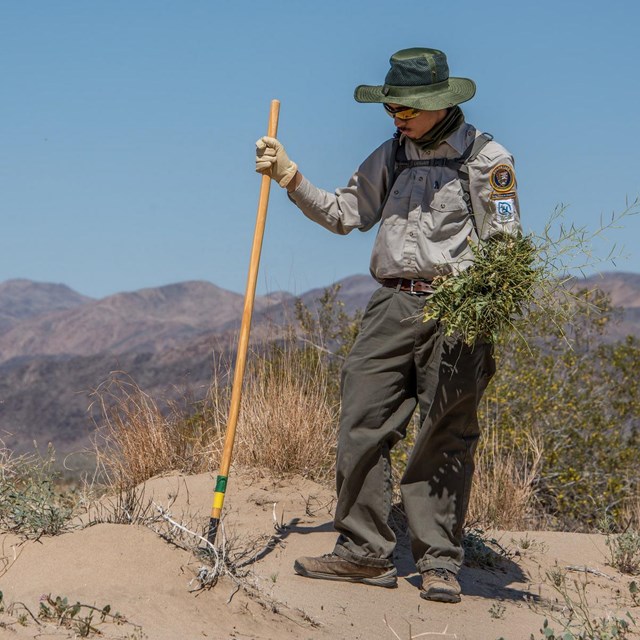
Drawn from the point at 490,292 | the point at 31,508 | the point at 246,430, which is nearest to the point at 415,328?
the point at 490,292

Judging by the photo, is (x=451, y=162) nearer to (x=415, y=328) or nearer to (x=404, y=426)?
(x=415, y=328)

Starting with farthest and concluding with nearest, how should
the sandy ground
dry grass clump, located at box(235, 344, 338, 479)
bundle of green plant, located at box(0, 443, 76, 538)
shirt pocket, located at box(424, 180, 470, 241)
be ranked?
Answer: 1. dry grass clump, located at box(235, 344, 338, 479)
2. shirt pocket, located at box(424, 180, 470, 241)
3. bundle of green plant, located at box(0, 443, 76, 538)
4. the sandy ground

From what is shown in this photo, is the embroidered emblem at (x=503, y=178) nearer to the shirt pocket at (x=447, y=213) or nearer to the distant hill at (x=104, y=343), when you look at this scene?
the shirt pocket at (x=447, y=213)

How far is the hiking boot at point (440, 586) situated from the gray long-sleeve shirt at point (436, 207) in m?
1.38

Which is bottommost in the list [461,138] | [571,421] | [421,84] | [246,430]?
[246,430]

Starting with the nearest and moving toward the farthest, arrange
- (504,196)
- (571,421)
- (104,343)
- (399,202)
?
(504,196) < (399,202) < (571,421) < (104,343)

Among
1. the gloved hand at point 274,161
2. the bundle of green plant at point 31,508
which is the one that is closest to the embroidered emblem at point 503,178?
the gloved hand at point 274,161

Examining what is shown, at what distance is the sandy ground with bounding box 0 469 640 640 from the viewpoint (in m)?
4.02

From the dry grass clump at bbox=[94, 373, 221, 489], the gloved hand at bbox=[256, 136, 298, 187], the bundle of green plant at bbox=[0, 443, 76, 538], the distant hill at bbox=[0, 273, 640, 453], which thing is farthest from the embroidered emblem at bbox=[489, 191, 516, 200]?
the distant hill at bbox=[0, 273, 640, 453]

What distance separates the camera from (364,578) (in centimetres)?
496

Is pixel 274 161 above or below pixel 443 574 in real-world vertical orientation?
above

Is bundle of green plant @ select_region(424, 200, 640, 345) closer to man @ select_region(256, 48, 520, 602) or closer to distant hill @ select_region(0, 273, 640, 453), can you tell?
man @ select_region(256, 48, 520, 602)

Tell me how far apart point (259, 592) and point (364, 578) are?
0.72 m

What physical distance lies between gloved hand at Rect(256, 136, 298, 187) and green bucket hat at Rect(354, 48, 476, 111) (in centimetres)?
45
